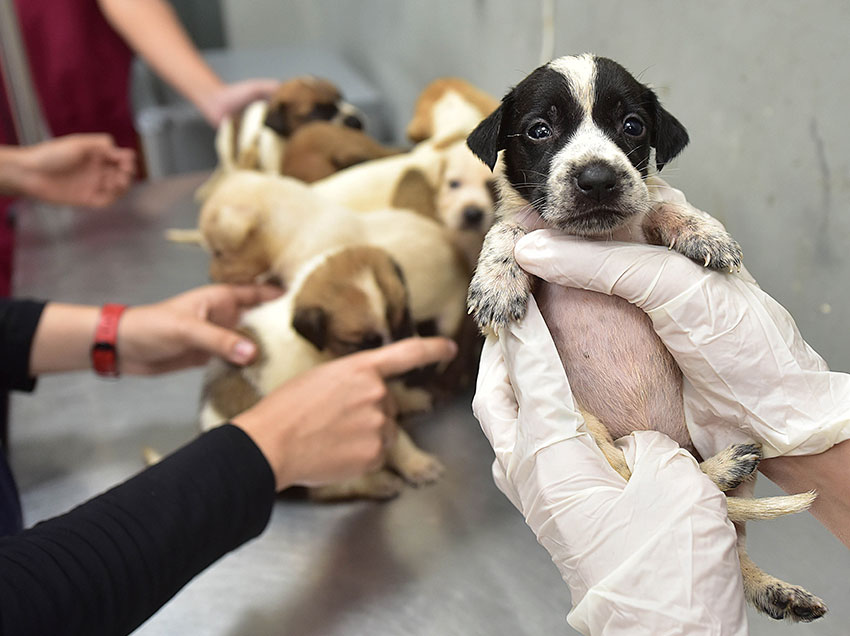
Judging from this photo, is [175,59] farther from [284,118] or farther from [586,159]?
[586,159]

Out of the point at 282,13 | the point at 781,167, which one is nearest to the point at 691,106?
the point at 781,167

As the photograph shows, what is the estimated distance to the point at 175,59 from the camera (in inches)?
126

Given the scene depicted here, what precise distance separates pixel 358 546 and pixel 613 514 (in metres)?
0.80

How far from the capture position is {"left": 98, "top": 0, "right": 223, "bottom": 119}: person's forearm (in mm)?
3191

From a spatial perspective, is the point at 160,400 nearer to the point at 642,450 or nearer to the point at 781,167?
the point at 642,450

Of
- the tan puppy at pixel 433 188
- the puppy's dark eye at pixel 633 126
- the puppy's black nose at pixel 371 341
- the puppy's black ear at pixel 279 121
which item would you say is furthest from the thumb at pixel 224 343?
the puppy's black ear at pixel 279 121

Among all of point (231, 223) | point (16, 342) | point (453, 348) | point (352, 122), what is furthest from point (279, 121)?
point (453, 348)

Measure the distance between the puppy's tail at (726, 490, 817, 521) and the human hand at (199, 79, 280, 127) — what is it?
2.84m

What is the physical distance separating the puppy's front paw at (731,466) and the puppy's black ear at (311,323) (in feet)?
3.18

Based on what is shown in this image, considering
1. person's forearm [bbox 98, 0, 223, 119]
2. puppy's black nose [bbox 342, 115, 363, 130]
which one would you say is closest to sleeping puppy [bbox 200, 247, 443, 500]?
puppy's black nose [bbox 342, 115, 363, 130]

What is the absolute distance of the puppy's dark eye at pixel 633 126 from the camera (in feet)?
3.05

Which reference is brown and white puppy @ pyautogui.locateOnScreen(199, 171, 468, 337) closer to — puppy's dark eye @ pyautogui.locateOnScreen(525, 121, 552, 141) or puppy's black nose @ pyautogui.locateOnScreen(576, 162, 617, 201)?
puppy's dark eye @ pyautogui.locateOnScreen(525, 121, 552, 141)

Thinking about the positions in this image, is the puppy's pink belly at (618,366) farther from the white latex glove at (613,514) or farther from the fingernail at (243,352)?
the fingernail at (243,352)

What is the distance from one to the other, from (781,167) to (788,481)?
510 millimetres
